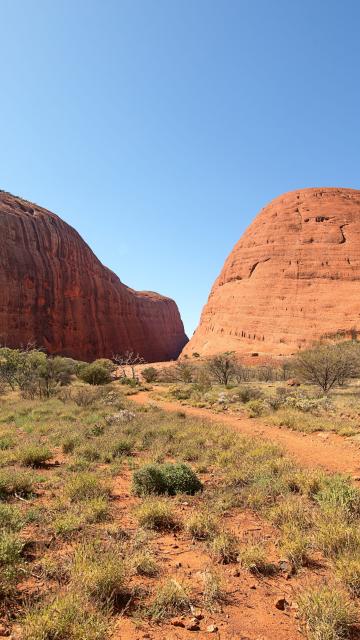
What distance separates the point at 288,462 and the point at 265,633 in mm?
4233

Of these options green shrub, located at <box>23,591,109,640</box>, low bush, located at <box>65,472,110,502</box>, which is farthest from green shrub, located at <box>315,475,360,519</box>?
low bush, located at <box>65,472,110,502</box>

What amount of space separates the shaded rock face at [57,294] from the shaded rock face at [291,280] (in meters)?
15.0

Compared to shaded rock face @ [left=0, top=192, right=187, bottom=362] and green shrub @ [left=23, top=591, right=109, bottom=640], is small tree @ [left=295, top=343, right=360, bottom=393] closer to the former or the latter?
green shrub @ [left=23, top=591, right=109, bottom=640]

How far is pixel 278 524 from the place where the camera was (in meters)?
4.51

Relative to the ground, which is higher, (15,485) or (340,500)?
(340,500)

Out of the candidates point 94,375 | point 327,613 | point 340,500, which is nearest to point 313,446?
point 340,500

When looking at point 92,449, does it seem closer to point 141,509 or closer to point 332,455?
point 141,509

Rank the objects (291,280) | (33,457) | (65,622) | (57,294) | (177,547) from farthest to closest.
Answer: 1. (57,294)
2. (291,280)
3. (33,457)
4. (177,547)
5. (65,622)

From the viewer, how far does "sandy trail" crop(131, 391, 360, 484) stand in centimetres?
712

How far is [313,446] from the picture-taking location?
8617mm

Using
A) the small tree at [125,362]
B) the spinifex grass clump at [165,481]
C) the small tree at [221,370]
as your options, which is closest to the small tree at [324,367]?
the small tree at [221,370]

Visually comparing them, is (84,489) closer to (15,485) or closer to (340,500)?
(15,485)

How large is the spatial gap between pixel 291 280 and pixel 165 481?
43.2 meters

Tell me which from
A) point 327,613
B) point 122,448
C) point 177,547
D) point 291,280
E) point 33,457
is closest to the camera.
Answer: point 327,613
